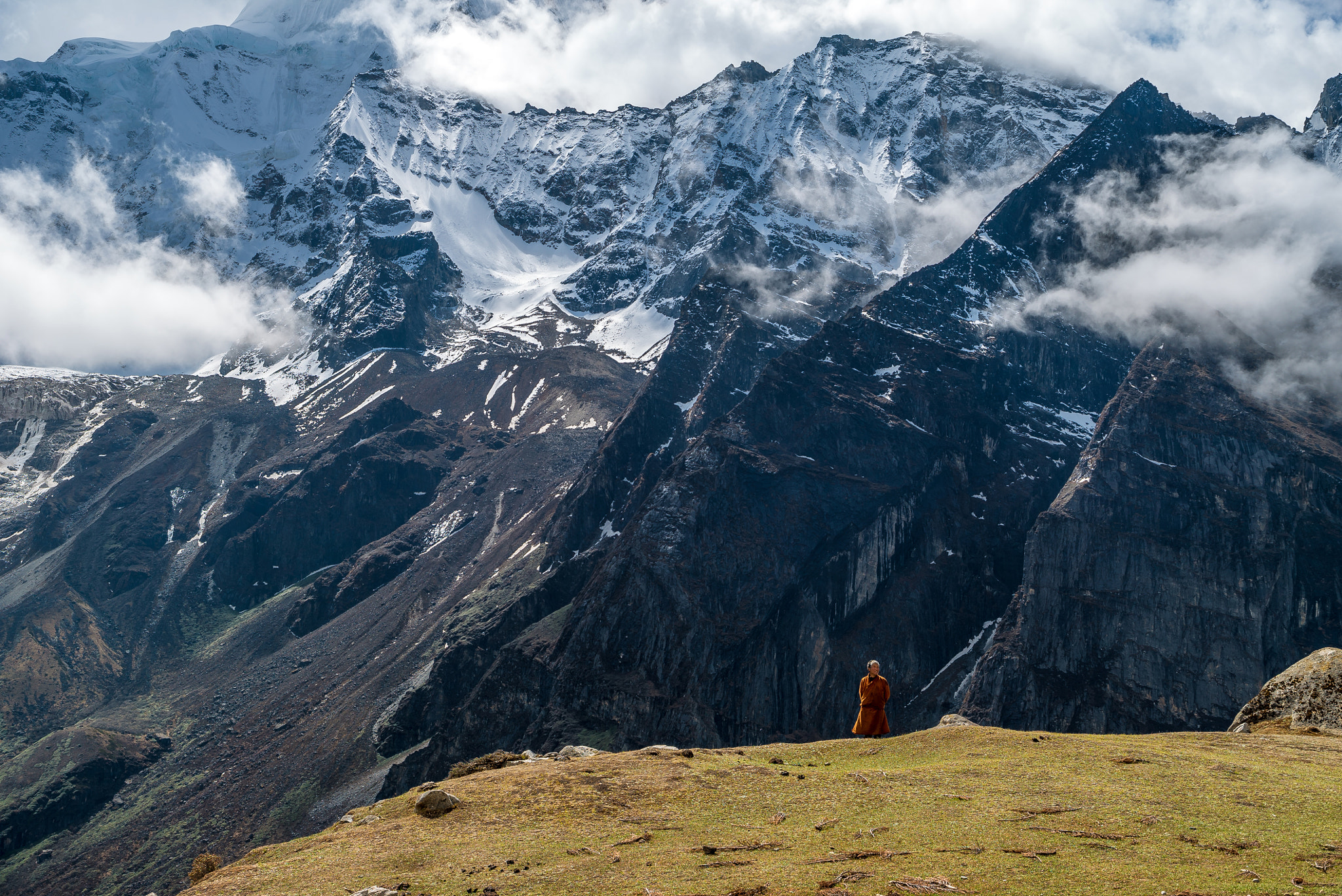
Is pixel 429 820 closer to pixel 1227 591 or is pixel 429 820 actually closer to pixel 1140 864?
pixel 1140 864

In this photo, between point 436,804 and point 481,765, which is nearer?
point 436,804

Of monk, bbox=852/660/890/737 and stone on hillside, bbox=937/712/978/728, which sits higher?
monk, bbox=852/660/890/737

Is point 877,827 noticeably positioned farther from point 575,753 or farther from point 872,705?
point 575,753

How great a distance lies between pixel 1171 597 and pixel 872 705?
521 ft

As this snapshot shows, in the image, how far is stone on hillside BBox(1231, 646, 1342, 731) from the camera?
46906 millimetres

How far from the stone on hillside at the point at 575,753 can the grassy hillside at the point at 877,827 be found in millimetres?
4141

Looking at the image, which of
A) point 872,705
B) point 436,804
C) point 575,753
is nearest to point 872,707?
point 872,705

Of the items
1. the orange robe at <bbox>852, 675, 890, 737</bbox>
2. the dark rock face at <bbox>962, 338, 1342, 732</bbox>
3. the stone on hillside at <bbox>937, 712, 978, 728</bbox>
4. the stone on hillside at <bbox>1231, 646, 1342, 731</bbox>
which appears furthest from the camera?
the dark rock face at <bbox>962, 338, 1342, 732</bbox>

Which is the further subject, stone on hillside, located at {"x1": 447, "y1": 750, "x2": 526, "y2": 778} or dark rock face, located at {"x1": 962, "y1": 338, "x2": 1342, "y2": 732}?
dark rock face, located at {"x1": 962, "y1": 338, "x2": 1342, "y2": 732}

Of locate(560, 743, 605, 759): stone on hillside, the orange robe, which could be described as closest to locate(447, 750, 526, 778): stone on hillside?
locate(560, 743, 605, 759): stone on hillside

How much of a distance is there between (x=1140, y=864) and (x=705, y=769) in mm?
20966

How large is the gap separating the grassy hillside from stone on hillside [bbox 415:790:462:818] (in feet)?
1.55

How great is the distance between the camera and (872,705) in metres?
46.9

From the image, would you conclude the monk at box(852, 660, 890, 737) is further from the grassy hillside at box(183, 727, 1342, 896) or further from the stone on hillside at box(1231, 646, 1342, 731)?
the stone on hillside at box(1231, 646, 1342, 731)
